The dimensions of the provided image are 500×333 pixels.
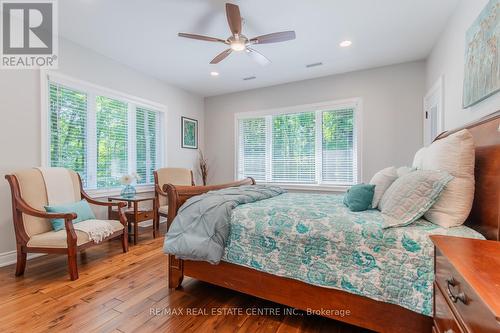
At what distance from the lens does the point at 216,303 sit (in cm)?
191

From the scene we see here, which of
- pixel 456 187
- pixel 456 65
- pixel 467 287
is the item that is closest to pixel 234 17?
pixel 456 187

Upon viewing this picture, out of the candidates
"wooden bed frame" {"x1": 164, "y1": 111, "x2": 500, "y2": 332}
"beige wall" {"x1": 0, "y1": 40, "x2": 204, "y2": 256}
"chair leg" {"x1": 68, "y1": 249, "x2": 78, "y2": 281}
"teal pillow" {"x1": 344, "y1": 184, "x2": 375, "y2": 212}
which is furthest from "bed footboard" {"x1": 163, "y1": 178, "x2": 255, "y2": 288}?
"beige wall" {"x1": 0, "y1": 40, "x2": 204, "y2": 256}

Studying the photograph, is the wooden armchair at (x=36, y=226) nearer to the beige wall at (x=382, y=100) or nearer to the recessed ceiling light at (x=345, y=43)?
the recessed ceiling light at (x=345, y=43)

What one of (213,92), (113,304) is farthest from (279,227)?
(213,92)

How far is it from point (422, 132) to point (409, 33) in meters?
1.48

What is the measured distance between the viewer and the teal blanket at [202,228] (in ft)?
5.93

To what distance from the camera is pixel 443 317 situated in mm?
945

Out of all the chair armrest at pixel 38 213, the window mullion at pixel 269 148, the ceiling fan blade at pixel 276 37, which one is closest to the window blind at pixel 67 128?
the chair armrest at pixel 38 213

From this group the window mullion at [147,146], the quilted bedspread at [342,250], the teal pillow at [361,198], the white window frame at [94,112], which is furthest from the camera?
the window mullion at [147,146]

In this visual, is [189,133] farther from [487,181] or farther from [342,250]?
[487,181]

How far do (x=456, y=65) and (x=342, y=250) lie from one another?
2.35 metres

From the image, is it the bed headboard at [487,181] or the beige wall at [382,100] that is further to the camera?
the beige wall at [382,100]

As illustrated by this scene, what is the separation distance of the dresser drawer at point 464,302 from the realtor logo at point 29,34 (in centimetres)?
371

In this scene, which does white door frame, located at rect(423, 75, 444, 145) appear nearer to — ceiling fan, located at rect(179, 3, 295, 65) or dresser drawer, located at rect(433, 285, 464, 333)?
ceiling fan, located at rect(179, 3, 295, 65)
